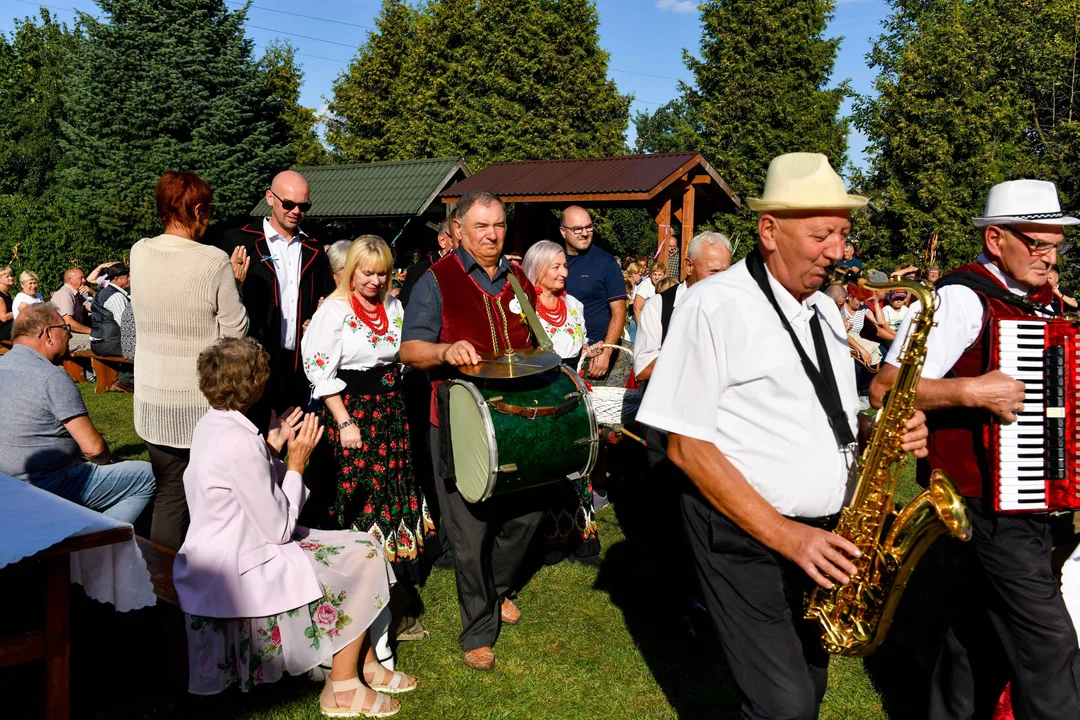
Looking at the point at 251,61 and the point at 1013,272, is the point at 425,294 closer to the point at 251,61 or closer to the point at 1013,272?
the point at 1013,272

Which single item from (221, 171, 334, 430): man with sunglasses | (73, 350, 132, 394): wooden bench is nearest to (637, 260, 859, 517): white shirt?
(221, 171, 334, 430): man with sunglasses

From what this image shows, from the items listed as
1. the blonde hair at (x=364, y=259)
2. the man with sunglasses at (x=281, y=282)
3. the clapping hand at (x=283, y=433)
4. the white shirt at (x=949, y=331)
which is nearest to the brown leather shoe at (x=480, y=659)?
the clapping hand at (x=283, y=433)

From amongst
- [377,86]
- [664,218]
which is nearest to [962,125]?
[664,218]

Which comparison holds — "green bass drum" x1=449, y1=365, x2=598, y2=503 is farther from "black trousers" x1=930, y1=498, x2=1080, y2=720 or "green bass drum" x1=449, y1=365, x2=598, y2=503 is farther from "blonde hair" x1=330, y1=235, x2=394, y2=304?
"black trousers" x1=930, y1=498, x2=1080, y2=720

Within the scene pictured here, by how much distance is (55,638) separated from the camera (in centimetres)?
311

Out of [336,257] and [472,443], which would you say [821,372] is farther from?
[336,257]

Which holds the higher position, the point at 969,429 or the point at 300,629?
the point at 969,429

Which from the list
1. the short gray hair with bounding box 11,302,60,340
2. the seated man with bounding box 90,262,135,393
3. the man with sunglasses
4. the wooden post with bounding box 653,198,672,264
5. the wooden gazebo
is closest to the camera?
the short gray hair with bounding box 11,302,60,340

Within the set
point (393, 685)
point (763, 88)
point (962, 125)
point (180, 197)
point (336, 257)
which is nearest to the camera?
point (393, 685)

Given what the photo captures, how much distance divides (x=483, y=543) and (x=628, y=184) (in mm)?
11897

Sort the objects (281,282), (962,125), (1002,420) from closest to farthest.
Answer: (1002,420), (281,282), (962,125)

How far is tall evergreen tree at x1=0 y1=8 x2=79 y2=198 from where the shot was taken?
35375mm

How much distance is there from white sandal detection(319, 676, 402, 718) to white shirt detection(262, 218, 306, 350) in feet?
7.53

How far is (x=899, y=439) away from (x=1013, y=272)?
103 cm
